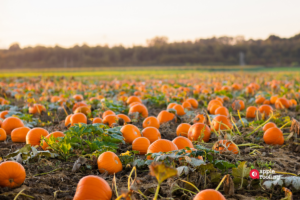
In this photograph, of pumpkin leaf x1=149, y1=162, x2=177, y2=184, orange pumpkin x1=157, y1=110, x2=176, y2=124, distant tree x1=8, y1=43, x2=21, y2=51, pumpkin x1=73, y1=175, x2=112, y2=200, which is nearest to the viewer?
pumpkin leaf x1=149, y1=162, x2=177, y2=184

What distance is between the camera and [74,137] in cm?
256

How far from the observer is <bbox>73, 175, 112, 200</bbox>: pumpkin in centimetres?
165

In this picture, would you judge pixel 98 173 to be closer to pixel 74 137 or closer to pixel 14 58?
pixel 74 137

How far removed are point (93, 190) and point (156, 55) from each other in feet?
246

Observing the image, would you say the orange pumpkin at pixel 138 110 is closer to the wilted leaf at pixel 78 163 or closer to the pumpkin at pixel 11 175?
the wilted leaf at pixel 78 163

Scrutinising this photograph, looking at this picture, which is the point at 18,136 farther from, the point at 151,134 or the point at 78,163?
the point at 151,134

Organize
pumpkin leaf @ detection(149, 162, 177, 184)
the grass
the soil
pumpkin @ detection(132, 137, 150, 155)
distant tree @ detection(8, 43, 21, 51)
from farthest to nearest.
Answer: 1. distant tree @ detection(8, 43, 21, 51)
2. the grass
3. pumpkin @ detection(132, 137, 150, 155)
4. the soil
5. pumpkin leaf @ detection(149, 162, 177, 184)

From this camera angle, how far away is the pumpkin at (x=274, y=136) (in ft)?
9.98

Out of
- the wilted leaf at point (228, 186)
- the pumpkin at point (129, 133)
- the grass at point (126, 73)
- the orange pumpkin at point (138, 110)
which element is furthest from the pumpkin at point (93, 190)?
the grass at point (126, 73)

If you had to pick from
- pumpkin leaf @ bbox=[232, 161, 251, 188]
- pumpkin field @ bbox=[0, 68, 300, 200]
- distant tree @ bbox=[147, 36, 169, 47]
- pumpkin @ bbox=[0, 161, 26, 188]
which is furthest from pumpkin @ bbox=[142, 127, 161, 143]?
distant tree @ bbox=[147, 36, 169, 47]

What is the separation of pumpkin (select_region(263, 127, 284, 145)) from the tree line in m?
64.8

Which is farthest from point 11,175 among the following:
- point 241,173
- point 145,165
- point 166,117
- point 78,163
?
point 166,117

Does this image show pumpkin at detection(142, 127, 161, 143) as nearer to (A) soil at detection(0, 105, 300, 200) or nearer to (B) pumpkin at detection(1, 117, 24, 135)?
(A) soil at detection(0, 105, 300, 200)

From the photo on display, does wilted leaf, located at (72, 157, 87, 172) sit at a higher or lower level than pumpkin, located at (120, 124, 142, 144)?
lower
